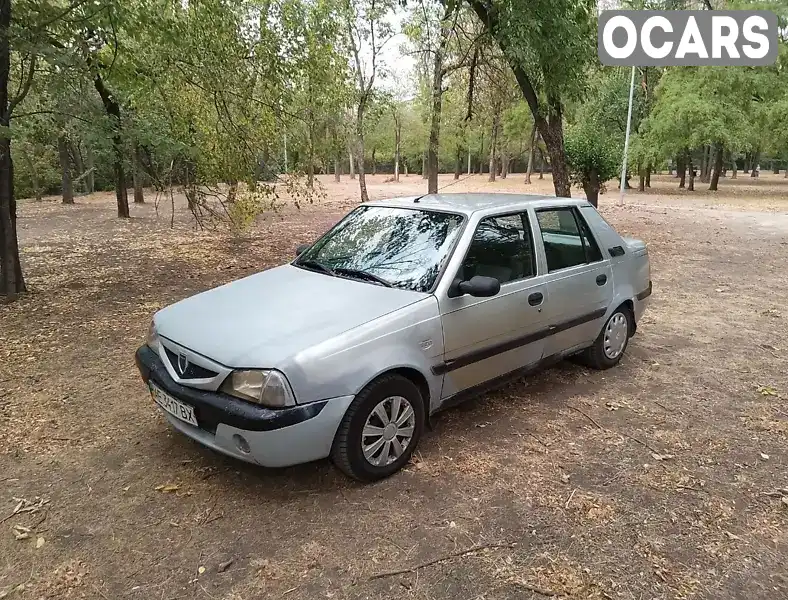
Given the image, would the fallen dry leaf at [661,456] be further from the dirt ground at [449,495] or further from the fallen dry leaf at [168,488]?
the fallen dry leaf at [168,488]

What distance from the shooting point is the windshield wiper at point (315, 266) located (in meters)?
3.97

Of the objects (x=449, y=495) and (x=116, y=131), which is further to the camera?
(x=116, y=131)

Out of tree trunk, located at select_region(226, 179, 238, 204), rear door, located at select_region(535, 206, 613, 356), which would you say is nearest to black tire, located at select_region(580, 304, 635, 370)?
rear door, located at select_region(535, 206, 613, 356)

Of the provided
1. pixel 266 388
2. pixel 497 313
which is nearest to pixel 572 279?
pixel 497 313

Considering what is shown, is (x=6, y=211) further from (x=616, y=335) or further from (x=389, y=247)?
(x=616, y=335)

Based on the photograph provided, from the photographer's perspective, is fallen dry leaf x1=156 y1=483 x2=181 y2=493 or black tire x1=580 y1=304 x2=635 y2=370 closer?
fallen dry leaf x1=156 y1=483 x2=181 y2=493

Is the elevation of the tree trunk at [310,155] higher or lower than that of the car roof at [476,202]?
higher

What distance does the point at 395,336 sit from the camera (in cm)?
322

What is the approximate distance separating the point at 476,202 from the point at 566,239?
82 centimetres

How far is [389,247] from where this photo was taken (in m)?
3.97

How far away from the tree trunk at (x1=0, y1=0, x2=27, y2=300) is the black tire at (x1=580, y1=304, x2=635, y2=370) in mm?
6333

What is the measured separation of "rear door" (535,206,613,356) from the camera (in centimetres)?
427

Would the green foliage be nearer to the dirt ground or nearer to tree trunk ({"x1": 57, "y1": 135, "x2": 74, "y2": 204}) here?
the dirt ground

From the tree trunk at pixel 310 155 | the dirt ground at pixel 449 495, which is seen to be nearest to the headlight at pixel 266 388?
A: the dirt ground at pixel 449 495
